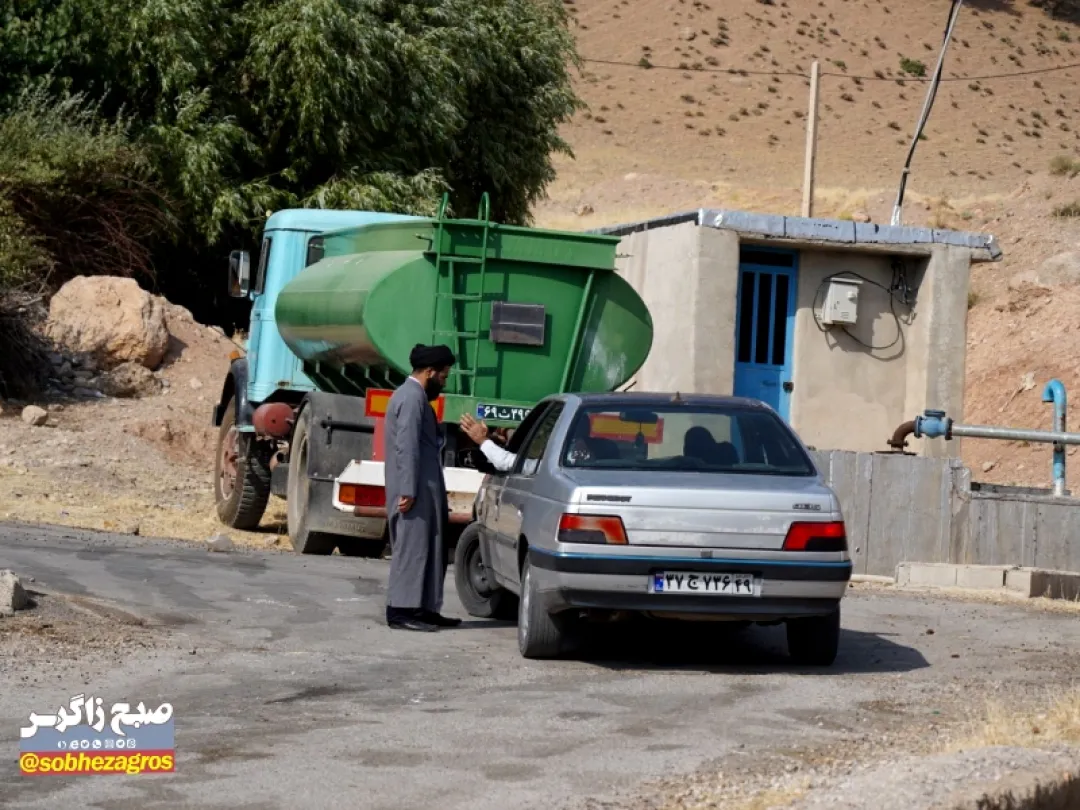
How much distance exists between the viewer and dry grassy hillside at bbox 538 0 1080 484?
72.1 m

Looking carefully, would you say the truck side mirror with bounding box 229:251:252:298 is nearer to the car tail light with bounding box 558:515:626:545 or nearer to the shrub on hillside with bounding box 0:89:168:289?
the shrub on hillside with bounding box 0:89:168:289

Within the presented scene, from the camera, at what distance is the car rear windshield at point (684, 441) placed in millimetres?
10023

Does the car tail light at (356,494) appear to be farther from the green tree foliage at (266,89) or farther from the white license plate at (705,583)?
the green tree foliage at (266,89)

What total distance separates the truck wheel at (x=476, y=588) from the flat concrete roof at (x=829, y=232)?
10.9 m

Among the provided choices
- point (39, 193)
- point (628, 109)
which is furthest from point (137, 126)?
point (628, 109)

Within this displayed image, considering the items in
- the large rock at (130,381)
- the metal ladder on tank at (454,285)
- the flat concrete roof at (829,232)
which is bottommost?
the large rock at (130,381)

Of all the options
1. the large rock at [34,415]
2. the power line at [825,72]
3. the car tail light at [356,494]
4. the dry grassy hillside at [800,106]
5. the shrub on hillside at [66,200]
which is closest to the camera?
the car tail light at [356,494]

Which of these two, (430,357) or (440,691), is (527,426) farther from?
(440,691)

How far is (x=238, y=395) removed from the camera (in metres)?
18.6

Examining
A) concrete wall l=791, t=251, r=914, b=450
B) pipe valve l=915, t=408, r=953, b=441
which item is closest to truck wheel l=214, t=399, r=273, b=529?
pipe valve l=915, t=408, r=953, b=441

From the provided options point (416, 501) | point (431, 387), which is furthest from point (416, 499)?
point (431, 387)

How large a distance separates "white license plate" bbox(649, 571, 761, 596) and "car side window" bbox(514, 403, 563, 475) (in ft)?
4.58

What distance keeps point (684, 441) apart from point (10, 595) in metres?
4.15

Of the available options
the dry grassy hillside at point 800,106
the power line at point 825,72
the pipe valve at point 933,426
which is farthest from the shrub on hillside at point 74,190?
the power line at point 825,72
